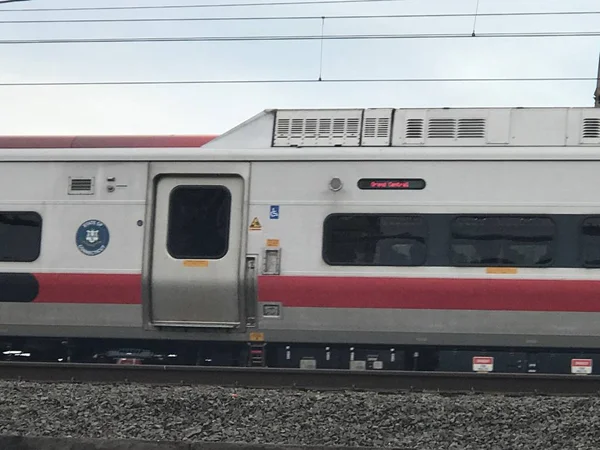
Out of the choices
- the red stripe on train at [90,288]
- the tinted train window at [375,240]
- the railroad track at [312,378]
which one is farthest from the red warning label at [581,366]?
the red stripe on train at [90,288]

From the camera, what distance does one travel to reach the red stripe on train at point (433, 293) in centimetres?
935

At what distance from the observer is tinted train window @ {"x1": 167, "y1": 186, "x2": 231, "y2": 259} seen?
10.0m

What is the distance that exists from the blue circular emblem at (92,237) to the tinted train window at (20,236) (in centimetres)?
50

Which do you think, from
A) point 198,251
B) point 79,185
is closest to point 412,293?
point 198,251

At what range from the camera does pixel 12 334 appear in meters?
10.5

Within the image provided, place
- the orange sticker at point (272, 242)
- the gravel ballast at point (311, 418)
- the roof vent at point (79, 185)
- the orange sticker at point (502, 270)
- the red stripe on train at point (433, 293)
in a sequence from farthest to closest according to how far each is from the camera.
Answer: the roof vent at point (79, 185) < the orange sticker at point (272, 242) < the orange sticker at point (502, 270) < the red stripe on train at point (433, 293) < the gravel ballast at point (311, 418)

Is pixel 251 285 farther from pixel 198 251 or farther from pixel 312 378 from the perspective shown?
pixel 312 378

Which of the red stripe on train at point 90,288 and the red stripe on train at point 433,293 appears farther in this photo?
the red stripe on train at point 90,288

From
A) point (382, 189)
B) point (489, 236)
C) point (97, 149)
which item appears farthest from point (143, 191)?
point (489, 236)

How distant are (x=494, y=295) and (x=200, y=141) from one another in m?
3.87

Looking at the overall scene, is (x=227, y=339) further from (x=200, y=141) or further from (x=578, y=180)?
(x=578, y=180)

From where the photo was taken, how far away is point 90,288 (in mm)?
10141

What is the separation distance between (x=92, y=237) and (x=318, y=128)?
2868 millimetres

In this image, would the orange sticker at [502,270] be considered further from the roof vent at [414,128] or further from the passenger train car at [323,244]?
the roof vent at [414,128]
